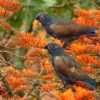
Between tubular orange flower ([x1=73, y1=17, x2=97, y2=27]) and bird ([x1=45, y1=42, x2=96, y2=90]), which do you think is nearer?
bird ([x1=45, y1=42, x2=96, y2=90])

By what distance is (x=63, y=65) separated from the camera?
360 cm

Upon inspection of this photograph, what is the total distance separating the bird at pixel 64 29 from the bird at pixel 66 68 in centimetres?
20

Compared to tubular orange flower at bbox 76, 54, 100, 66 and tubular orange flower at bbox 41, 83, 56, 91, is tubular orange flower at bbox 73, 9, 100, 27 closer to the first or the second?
tubular orange flower at bbox 76, 54, 100, 66

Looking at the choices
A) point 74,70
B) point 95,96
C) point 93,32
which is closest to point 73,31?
point 93,32

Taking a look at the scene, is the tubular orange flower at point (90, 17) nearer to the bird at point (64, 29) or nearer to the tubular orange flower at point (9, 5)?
the bird at point (64, 29)

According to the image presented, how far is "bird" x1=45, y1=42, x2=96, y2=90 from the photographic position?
3340 mm

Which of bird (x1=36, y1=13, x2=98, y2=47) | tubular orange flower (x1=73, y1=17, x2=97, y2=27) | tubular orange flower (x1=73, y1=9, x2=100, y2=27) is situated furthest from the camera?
bird (x1=36, y1=13, x2=98, y2=47)

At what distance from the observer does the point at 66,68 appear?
3570 millimetres

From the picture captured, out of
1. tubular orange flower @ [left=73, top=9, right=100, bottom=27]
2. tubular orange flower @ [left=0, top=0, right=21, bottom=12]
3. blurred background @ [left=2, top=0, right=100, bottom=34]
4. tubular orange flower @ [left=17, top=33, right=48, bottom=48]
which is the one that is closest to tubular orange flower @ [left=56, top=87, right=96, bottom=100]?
tubular orange flower @ [left=17, top=33, right=48, bottom=48]

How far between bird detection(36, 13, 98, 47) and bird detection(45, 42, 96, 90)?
204 millimetres

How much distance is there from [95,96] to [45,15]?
5.64 feet

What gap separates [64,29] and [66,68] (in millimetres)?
622

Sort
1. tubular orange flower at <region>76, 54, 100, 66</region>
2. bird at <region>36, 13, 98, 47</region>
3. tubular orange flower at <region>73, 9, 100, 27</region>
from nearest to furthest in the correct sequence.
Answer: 1. tubular orange flower at <region>76, 54, 100, 66</region>
2. tubular orange flower at <region>73, 9, 100, 27</region>
3. bird at <region>36, 13, 98, 47</region>

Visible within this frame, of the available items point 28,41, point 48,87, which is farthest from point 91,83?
point 28,41
